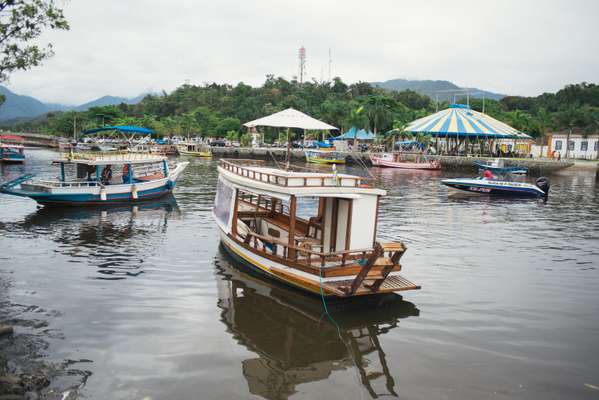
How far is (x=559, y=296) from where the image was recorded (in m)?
13.1

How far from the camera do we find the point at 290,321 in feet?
35.9

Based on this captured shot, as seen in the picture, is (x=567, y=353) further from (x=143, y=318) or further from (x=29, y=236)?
(x=29, y=236)

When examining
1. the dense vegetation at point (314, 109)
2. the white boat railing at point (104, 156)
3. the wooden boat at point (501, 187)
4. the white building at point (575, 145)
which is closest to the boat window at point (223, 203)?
the white boat railing at point (104, 156)

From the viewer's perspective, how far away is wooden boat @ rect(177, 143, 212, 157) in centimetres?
7544

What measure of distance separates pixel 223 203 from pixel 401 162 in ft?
166

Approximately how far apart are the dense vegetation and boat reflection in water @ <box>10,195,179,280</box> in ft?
150

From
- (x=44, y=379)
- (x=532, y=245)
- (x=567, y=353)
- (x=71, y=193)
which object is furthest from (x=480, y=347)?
(x=71, y=193)

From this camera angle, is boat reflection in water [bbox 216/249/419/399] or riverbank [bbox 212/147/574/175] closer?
boat reflection in water [bbox 216/249/419/399]

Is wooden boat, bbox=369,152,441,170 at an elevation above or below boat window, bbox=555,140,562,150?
below

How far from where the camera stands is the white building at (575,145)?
70.3m

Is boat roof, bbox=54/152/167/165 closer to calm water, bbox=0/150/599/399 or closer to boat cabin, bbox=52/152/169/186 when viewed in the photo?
boat cabin, bbox=52/152/169/186

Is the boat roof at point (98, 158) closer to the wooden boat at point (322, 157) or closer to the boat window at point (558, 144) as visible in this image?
the wooden boat at point (322, 157)

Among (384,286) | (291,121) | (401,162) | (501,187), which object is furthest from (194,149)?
(384,286)

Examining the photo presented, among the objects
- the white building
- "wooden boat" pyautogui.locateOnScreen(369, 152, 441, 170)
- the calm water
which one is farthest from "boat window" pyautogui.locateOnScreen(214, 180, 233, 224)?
the white building
